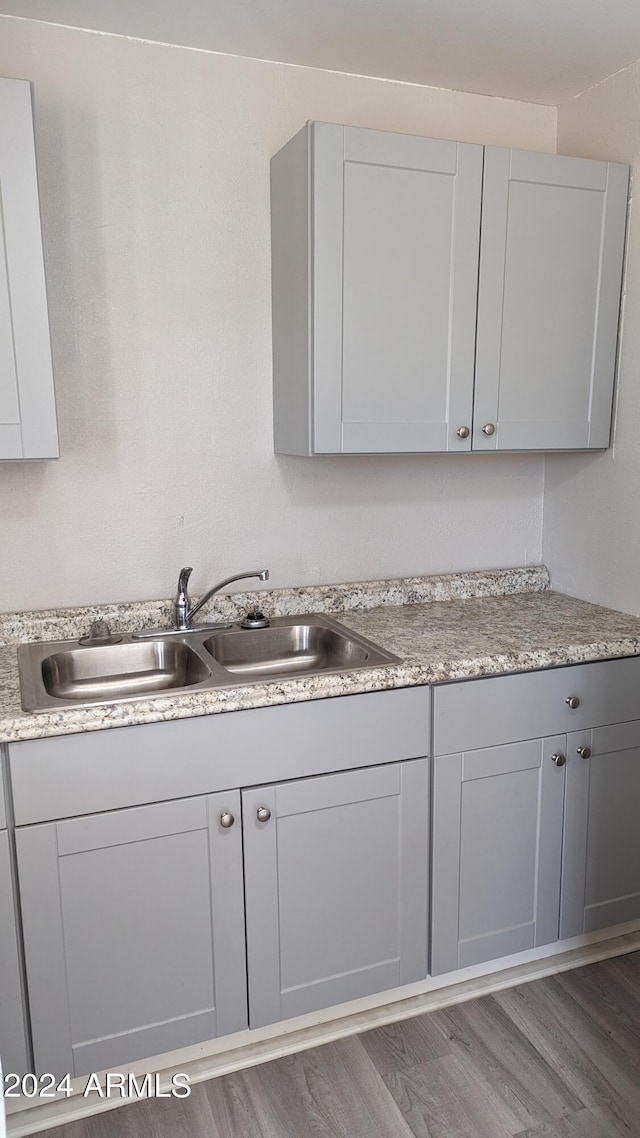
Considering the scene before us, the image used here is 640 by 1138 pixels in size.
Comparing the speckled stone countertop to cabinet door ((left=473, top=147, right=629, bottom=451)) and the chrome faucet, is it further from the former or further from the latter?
cabinet door ((left=473, top=147, right=629, bottom=451))

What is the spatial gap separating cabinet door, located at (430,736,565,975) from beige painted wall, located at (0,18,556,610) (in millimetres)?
744

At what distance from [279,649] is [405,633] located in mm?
345

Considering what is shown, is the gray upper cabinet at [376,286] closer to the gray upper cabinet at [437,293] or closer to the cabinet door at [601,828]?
the gray upper cabinet at [437,293]

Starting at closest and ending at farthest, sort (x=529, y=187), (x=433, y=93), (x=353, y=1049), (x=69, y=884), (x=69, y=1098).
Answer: (x=69, y=884), (x=69, y=1098), (x=353, y=1049), (x=529, y=187), (x=433, y=93)

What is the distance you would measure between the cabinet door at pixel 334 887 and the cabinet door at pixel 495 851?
0.20 feet

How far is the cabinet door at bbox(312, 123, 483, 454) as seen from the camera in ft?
5.98

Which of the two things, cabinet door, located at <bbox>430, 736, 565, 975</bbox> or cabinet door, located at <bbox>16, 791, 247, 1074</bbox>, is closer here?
cabinet door, located at <bbox>16, 791, 247, 1074</bbox>

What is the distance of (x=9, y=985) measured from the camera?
154 cm

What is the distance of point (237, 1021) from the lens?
1.73 meters

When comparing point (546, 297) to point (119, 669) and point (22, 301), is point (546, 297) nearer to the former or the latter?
A: point (22, 301)

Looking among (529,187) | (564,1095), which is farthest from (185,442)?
(564,1095)

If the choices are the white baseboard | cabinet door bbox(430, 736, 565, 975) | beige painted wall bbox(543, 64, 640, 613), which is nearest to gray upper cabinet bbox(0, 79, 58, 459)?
cabinet door bbox(430, 736, 565, 975)

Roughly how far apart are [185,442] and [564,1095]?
5.75 ft

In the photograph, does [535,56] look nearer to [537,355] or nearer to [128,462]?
[537,355]
